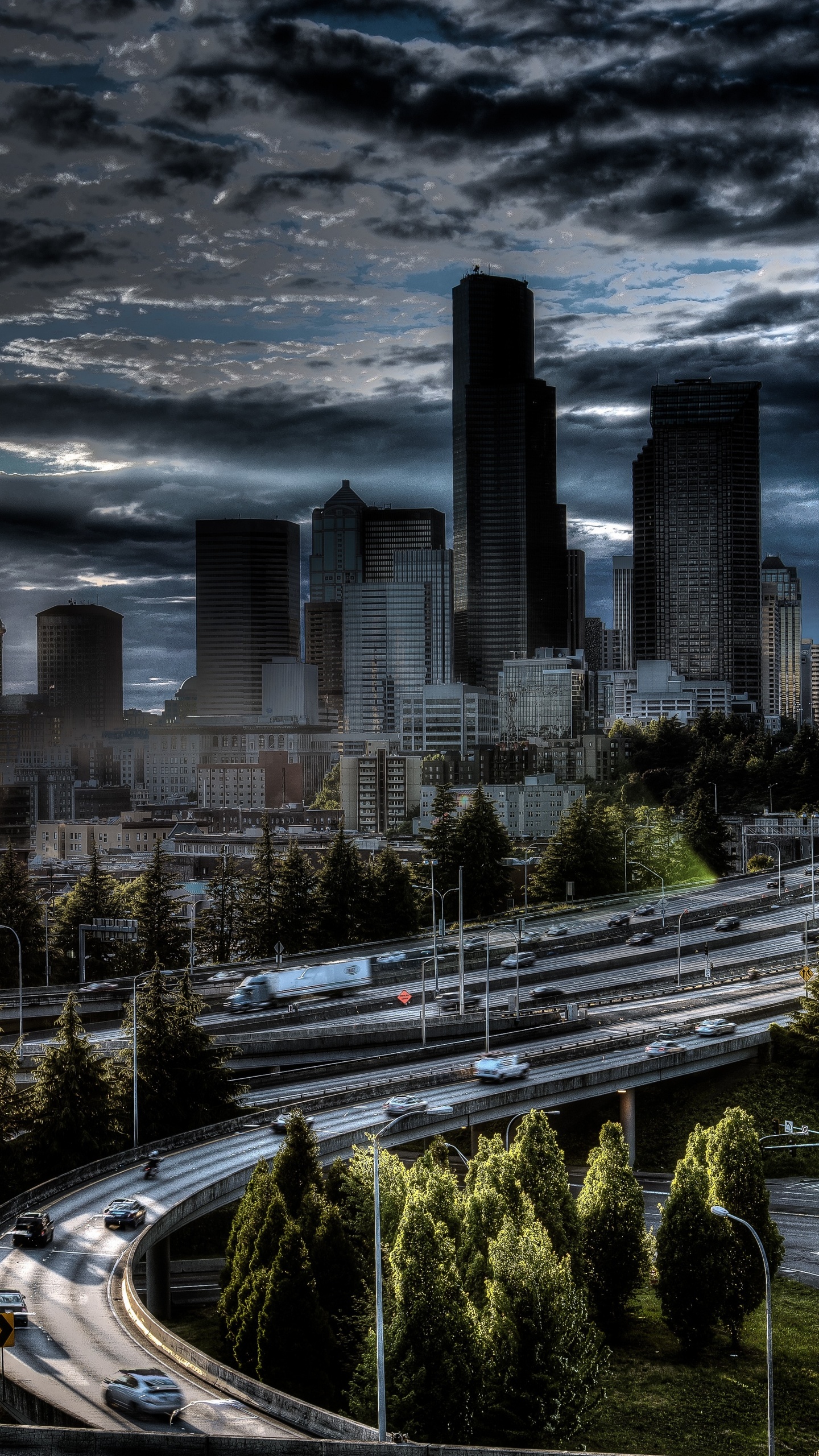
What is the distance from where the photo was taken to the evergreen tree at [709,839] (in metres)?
108

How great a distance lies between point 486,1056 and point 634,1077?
561 cm

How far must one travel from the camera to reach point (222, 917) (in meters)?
84.2

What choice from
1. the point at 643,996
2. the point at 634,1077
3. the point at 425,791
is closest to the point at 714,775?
the point at 425,791

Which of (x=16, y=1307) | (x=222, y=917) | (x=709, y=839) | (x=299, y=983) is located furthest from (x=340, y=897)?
(x=16, y=1307)

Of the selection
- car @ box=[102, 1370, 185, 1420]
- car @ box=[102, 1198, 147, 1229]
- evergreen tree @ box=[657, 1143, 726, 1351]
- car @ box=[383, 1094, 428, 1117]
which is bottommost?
evergreen tree @ box=[657, 1143, 726, 1351]

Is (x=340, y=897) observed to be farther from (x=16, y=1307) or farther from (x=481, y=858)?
(x=16, y=1307)

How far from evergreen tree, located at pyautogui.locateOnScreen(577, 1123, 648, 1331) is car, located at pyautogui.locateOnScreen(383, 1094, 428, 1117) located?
8734 mm

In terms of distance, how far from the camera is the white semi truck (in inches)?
2518

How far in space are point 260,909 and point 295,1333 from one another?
52890 mm

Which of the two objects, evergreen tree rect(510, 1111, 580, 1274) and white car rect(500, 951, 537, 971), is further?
white car rect(500, 951, 537, 971)

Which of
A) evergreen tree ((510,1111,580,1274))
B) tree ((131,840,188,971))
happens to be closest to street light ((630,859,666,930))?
tree ((131,840,188,971))

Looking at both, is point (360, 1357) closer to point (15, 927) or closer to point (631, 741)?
point (15, 927)

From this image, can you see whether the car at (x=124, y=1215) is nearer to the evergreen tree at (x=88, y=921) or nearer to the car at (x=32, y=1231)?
the car at (x=32, y=1231)

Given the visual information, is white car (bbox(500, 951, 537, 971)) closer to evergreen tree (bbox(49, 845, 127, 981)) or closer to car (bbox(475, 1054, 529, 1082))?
car (bbox(475, 1054, 529, 1082))
